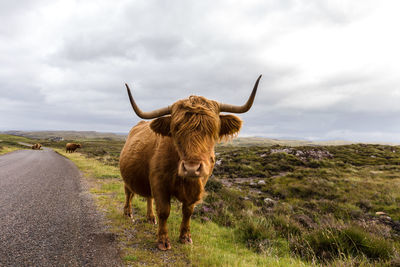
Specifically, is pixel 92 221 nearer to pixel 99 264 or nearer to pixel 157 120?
pixel 99 264

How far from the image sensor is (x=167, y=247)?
158 inches

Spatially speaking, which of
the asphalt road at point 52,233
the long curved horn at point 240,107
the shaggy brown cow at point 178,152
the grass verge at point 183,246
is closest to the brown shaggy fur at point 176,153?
the shaggy brown cow at point 178,152

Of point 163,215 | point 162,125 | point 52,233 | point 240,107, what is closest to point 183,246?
point 163,215

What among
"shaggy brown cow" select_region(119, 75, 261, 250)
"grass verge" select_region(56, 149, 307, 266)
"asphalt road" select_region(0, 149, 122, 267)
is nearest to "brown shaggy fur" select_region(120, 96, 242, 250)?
"shaggy brown cow" select_region(119, 75, 261, 250)

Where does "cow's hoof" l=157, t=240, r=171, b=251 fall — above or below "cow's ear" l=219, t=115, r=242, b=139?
below

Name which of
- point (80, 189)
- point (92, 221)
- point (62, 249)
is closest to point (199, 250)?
point (62, 249)

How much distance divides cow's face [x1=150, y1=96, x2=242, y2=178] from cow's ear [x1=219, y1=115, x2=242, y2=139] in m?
0.32

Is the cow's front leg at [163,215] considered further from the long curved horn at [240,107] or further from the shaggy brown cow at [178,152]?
the long curved horn at [240,107]

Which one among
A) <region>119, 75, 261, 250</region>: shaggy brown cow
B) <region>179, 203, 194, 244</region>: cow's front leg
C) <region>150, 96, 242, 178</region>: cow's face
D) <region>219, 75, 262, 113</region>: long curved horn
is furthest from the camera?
<region>179, 203, 194, 244</region>: cow's front leg

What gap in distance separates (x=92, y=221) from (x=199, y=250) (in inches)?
122

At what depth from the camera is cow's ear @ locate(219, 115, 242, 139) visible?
3.81 metres

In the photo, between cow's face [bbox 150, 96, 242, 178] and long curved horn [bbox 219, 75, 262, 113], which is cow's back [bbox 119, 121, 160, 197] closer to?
cow's face [bbox 150, 96, 242, 178]

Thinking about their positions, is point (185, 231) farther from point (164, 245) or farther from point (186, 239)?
point (164, 245)

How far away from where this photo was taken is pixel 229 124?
3836mm
